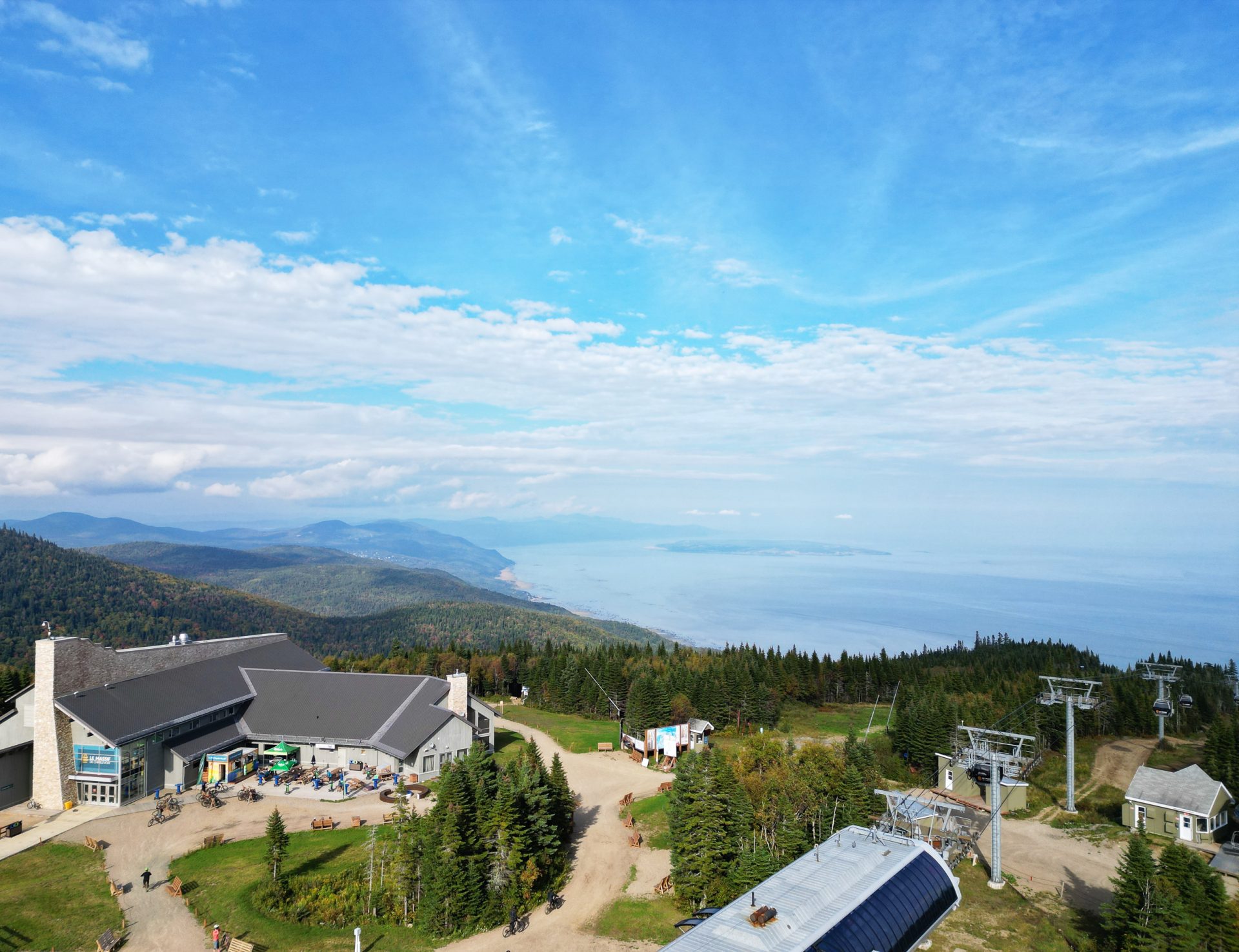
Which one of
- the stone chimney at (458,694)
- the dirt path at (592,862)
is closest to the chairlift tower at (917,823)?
the dirt path at (592,862)

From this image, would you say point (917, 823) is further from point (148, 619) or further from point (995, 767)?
point (148, 619)

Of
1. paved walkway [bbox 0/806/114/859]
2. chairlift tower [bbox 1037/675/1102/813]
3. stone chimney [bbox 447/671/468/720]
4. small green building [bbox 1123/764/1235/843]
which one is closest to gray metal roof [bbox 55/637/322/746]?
paved walkway [bbox 0/806/114/859]

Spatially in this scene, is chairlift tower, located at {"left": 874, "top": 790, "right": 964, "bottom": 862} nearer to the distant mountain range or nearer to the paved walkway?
the paved walkway

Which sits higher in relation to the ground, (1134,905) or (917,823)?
(1134,905)

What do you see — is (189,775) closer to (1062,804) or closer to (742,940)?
(742,940)

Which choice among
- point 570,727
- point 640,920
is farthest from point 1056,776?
point 570,727

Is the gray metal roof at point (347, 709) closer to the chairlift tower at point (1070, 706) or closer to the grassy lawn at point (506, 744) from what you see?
the grassy lawn at point (506, 744)
